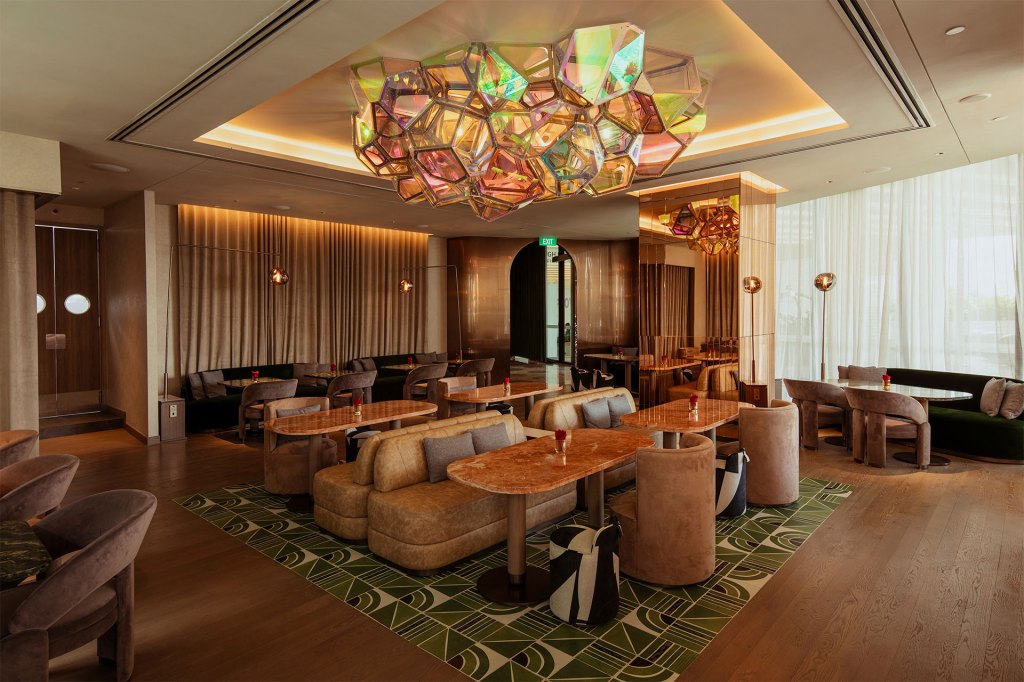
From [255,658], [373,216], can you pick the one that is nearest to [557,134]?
[255,658]

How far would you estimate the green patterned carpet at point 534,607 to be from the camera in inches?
108

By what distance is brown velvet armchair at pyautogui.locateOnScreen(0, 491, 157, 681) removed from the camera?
2.04 meters

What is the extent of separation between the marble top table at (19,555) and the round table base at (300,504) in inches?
90.1

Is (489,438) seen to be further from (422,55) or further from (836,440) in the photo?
(836,440)

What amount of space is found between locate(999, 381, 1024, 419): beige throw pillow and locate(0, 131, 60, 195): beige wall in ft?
31.8

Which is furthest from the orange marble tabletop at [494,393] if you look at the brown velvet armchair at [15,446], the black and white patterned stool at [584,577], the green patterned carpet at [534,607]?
the brown velvet armchair at [15,446]

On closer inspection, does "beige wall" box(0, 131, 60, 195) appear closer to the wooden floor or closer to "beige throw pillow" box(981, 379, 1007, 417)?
the wooden floor

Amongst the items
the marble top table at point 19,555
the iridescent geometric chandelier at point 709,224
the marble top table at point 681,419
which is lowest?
the marble top table at point 19,555

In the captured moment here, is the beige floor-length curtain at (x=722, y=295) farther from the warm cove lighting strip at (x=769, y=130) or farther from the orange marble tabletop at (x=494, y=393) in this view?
the orange marble tabletop at (x=494, y=393)

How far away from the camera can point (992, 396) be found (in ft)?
21.2

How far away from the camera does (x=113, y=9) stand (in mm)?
2855

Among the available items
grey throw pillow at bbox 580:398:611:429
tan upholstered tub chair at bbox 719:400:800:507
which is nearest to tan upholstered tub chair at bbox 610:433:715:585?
tan upholstered tub chair at bbox 719:400:800:507

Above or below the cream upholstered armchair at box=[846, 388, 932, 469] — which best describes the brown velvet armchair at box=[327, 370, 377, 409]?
above

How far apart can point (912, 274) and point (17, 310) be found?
10471mm
